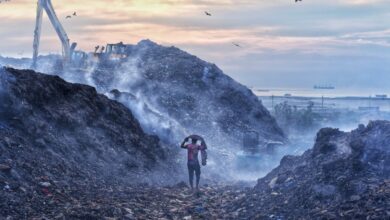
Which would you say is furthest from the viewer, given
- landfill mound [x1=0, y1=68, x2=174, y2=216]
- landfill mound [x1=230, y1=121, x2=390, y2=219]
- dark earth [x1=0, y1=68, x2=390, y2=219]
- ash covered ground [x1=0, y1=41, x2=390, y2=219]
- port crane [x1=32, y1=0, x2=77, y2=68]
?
port crane [x1=32, y1=0, x2=77, y2=68]

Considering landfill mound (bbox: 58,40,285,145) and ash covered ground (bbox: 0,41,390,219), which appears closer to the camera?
ash covered ground (bbox: 0,41,390,219)

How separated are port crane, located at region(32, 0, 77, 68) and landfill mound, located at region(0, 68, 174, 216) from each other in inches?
573

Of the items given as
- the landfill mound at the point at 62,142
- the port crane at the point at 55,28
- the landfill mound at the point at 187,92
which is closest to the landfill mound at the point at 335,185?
the landfill mound at the point at 62,142

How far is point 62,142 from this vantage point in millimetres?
15602

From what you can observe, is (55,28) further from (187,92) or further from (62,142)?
(62,142)

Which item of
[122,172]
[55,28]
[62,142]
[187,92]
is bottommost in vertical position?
[122,172]

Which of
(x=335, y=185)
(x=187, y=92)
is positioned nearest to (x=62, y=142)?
(x=335, y=185)

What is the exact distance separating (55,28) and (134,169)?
62.2 feet

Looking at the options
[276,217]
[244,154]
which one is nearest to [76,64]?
[244,154]

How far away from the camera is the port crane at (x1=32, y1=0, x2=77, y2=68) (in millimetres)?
32219

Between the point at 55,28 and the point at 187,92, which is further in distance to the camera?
Answer: the point at 55,28

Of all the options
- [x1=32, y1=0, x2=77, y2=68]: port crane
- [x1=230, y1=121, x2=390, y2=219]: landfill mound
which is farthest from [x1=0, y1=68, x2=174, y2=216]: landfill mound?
[x1=32, y1=0, x2=77, y2=68]: port crane

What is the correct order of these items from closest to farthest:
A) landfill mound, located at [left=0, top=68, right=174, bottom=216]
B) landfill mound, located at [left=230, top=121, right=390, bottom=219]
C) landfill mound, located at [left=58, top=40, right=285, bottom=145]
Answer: landfill mound, located at [left=230, top=121, right=390, bottom=219] < landfill mound, located at [left=0, top=68, right=174, bottom=216] < landfill mound, located at [left=58, top=40, right=285, bottom=145]

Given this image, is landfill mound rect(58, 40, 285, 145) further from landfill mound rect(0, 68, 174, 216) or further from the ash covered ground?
landfill mound rect(0, 68, 174, 216)
